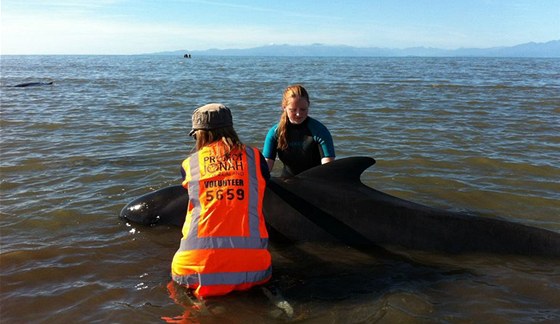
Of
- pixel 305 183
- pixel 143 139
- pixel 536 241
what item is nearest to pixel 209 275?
pixel 305 183

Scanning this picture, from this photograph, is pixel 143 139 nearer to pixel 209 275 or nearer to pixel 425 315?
pixel 209 275

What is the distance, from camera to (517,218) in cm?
727

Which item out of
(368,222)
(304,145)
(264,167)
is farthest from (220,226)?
(304,145)

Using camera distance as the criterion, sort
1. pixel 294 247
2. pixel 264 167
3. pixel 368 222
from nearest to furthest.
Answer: pixel 264 167 → pixel 368 222 → pixel 294 247

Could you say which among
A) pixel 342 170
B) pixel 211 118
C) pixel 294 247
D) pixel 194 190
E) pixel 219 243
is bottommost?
pixel 294 247

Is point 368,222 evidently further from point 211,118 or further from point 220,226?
point 211,118

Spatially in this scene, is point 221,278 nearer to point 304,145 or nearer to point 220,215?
point 220,215

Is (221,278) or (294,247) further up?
(221,278)

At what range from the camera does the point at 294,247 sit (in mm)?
6094

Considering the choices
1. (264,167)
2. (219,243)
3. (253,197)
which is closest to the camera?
(219,243)

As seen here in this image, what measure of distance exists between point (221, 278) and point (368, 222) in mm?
2157

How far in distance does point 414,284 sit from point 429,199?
10.6 feet

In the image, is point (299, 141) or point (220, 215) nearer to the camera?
point (220, 215)

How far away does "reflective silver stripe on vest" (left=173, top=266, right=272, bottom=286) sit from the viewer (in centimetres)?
463
